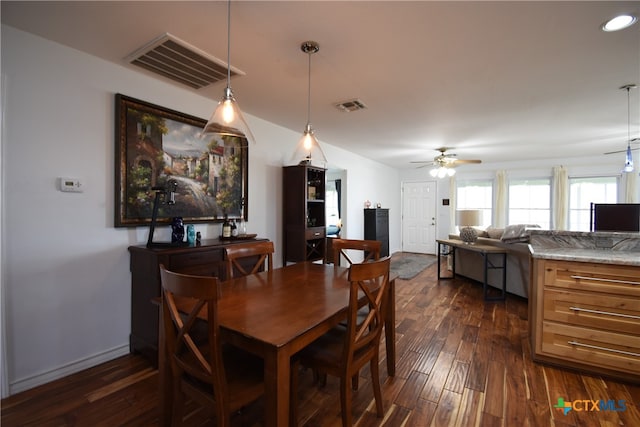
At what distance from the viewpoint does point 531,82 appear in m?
2.67

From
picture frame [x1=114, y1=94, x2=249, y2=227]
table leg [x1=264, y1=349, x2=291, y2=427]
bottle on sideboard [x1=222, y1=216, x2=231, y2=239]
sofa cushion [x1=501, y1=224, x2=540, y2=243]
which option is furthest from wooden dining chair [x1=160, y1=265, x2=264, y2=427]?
sofa cushion [x1=501, y1=224, x2=540, y2=243]

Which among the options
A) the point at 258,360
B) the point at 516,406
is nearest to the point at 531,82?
the point at 516,406

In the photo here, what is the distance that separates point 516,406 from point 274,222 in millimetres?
3024

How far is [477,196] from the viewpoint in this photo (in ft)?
24.2

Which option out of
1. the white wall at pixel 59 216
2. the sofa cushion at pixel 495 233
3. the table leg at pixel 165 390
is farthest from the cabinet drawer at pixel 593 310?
the white wall at pixel 59 216

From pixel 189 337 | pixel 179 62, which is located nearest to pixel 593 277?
pixel 189 337

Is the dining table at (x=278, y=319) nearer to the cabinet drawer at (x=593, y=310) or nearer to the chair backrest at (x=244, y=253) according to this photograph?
the chair backrest at (x=244, y=253)

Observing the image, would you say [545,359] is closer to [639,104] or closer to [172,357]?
[172,357]

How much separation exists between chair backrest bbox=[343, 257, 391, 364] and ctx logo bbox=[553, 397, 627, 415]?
1291 millimetres

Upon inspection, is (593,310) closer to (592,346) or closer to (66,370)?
(592,346)

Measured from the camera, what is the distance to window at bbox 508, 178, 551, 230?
6.64 meters

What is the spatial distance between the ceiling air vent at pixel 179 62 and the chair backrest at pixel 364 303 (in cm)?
198

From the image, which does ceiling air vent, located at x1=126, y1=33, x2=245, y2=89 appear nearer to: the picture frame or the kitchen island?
the picture frame

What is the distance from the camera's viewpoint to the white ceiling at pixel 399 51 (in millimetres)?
1717
